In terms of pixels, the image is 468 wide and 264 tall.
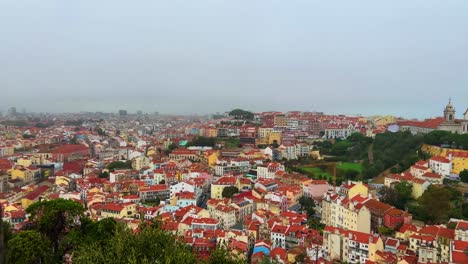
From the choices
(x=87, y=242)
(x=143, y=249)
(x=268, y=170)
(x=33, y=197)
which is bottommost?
(x=33, y=197)

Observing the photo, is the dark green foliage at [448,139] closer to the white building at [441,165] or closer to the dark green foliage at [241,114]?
the white building at [441,165]

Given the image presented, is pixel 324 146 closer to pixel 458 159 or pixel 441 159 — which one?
pixel 441 159

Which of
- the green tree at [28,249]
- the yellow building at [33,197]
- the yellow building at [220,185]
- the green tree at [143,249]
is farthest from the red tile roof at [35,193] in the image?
the green tree at [143,249]

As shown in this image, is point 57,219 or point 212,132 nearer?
point 57,219

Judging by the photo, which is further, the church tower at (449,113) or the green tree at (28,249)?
the church tower at (449,113)

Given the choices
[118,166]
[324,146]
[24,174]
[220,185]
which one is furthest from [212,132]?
[220,185]

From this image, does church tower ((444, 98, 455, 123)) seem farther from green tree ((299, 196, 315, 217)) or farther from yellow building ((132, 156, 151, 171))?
yellow building ((132, 156, 151, 171))

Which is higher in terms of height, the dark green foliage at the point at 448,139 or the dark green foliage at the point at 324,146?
the dark green foliage at the point at 448,139
